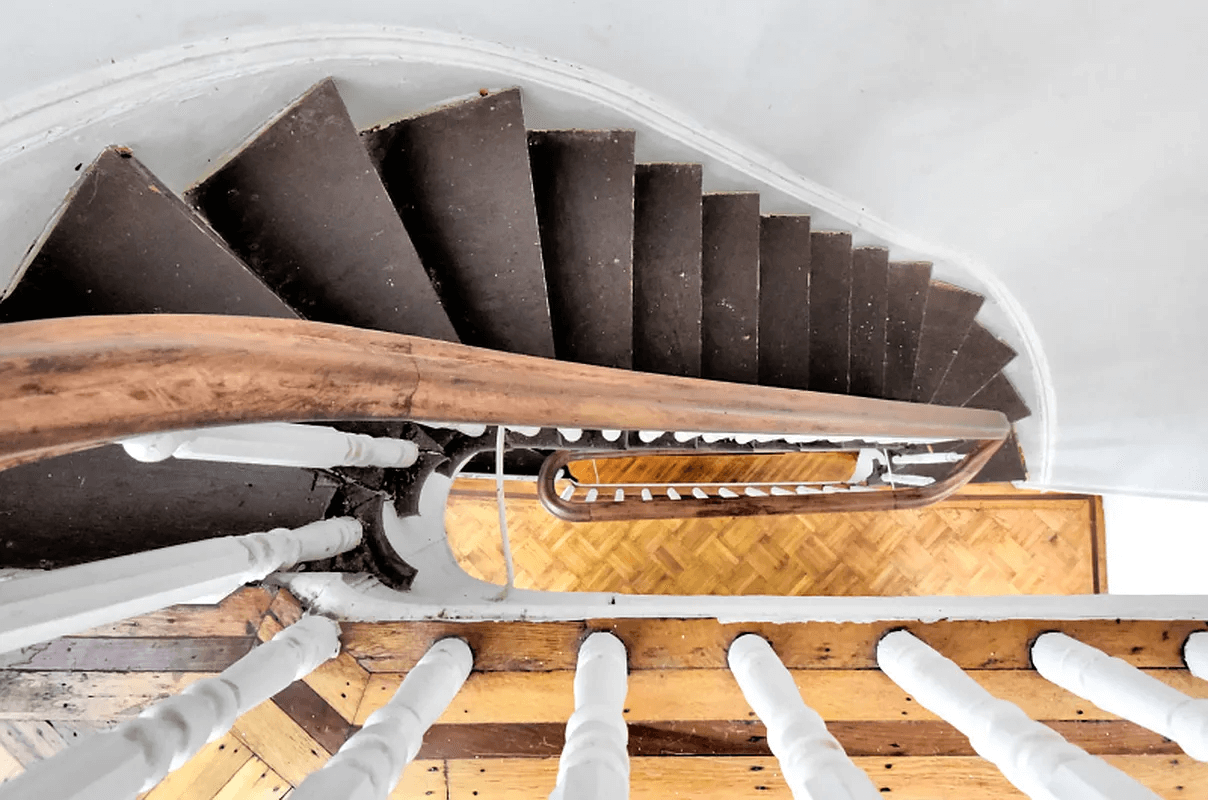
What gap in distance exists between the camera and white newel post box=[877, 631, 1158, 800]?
61cm

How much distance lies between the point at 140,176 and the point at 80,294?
9.9 inches

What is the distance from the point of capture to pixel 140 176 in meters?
1.30

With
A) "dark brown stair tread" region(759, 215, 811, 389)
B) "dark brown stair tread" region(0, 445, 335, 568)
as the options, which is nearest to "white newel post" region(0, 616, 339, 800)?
"dark brown stair tread" region(0, 445, 335, 568)

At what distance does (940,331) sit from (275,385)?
287cm

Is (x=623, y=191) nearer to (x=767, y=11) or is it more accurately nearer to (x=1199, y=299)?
(x=767, y=11)

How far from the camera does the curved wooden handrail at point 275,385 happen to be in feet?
1.43

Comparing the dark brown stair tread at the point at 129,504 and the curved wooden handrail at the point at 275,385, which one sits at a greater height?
the dark brown stair tread at the point at 129,504

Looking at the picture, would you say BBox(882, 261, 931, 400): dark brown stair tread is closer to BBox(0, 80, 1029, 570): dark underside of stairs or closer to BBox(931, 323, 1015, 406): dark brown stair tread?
BBox(0, 80, 1029, 570): dark underside of stairs

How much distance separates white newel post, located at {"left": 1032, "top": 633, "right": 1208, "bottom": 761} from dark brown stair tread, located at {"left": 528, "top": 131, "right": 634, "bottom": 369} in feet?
3.85

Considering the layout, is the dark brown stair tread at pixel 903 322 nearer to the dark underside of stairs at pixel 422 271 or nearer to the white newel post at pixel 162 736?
the dark underside of stairs at pixel 422 271

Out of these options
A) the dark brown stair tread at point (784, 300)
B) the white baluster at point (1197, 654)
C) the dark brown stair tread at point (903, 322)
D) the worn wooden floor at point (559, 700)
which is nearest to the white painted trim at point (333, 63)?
Result: the dark brown stair tread at point (784, 300)

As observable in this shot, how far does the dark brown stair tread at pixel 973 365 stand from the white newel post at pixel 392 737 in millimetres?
2606

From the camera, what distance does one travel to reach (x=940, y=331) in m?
2.86

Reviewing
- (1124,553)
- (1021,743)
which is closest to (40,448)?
(1021,743)
